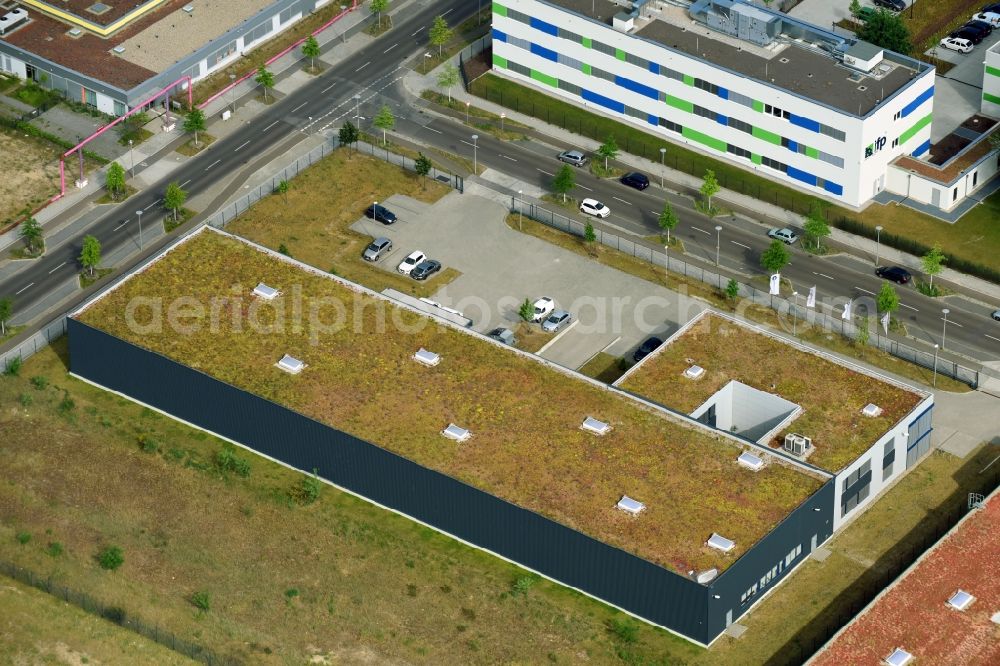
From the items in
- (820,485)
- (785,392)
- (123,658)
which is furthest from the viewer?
(785,392)

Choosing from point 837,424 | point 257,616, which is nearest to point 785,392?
point 837,424

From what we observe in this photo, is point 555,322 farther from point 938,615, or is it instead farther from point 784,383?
point 938,615

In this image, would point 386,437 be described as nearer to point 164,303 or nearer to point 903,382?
point 164,303

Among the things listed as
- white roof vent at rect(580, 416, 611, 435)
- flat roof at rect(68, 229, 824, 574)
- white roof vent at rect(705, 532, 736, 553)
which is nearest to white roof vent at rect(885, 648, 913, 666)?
flat roof at rect(68, 229, 824, 574)

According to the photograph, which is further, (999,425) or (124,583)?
(999,425)

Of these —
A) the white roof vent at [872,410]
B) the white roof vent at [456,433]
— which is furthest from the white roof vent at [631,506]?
the white roof vent at [872,410]

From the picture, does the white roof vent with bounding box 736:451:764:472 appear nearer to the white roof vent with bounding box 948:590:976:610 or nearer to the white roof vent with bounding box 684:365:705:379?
the white roof vent with bounding box 684:365:705:379
